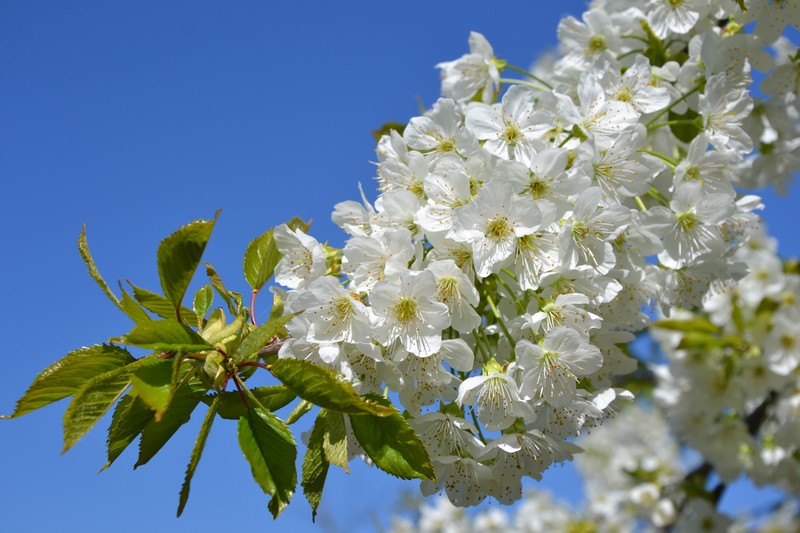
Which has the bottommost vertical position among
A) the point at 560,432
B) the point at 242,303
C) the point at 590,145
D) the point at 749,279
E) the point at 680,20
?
the point at 560,432

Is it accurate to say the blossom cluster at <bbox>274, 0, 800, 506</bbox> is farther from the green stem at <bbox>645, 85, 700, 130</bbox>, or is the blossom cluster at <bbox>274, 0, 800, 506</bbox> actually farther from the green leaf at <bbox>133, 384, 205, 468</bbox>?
the green leaf at <bbox>133, 384, 205, 468</bbox>

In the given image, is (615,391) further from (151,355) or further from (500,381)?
(151,355)

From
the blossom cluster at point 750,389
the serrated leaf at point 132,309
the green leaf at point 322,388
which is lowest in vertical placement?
the green leaf at point 322,388

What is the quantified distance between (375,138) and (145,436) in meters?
1.19

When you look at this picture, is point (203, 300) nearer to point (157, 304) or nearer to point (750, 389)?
point (157, 304)

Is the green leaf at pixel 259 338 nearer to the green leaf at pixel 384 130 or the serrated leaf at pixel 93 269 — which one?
the serrated leaf at pixel 93 269

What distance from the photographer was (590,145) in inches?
64.2

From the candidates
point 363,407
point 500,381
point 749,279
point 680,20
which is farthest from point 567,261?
point 749,279

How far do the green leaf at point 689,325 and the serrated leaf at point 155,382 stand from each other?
1.20m

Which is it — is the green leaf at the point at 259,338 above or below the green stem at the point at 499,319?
below

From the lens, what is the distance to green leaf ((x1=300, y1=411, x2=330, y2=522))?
1.51m

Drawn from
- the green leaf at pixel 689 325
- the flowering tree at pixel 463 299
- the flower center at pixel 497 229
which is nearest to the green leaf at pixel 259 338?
the flowering tree at pixel 463 299

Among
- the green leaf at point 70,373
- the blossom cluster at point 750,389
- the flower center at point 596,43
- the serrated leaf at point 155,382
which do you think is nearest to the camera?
the serrated leaf at point 155,382

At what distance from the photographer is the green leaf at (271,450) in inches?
55.8
